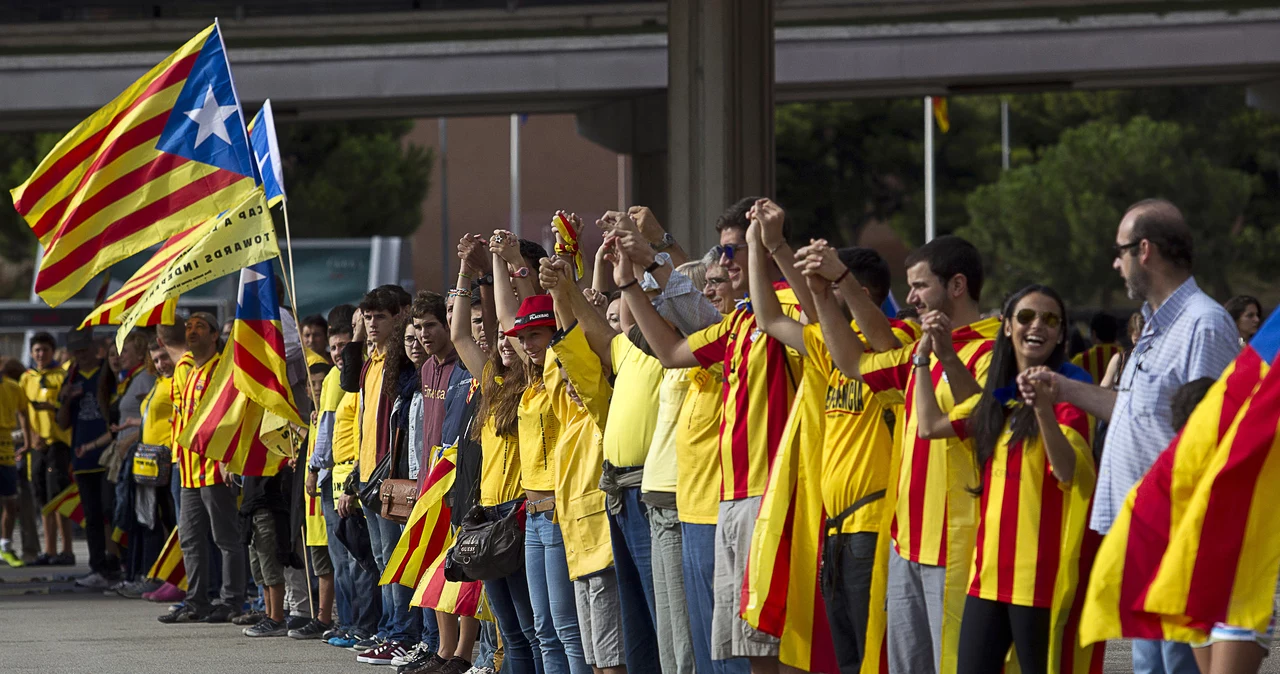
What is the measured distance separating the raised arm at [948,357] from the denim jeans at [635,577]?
1729 millimetres

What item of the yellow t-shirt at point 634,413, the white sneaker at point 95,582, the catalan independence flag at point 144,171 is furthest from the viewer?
the white sneaker at point 95,582

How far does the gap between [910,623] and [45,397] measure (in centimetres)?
1410

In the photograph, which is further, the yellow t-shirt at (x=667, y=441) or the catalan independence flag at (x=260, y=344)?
the catalan independence flag at (x=260, y=344)

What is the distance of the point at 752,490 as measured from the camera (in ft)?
20.0

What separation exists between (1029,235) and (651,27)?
2792 centimetres

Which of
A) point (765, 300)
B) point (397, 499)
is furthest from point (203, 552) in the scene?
point (765, 300)

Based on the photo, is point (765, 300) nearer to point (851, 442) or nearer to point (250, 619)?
point (851, 442)

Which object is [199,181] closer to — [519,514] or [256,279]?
[256,279]

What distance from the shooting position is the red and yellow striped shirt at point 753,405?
20.1ft

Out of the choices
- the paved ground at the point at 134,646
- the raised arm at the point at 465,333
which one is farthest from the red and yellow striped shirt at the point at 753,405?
the paved ground at the point at 134,646

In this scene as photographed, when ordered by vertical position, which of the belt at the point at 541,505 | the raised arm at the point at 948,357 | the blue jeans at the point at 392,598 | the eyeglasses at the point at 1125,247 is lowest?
the blue jeans at the point at 392,598

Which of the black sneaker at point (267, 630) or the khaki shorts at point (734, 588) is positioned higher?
the khaki shorts at point (734, 588)

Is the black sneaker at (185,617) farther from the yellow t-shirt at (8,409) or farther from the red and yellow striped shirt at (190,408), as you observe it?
the yellow t-shirt at (8,409)

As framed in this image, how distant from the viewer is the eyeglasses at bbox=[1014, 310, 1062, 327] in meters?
5.25
